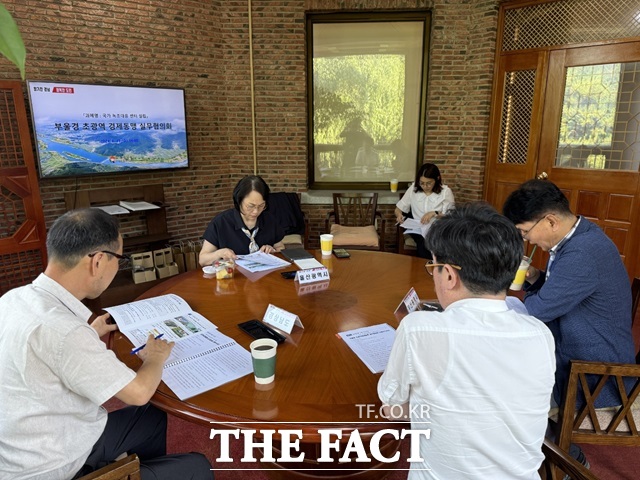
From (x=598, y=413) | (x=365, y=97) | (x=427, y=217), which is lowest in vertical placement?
(x=598, y=413)

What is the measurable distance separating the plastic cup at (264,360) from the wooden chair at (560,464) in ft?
2.49

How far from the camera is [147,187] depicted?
Answer: 14.2ft

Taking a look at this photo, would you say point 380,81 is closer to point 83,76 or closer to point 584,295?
point 83,76

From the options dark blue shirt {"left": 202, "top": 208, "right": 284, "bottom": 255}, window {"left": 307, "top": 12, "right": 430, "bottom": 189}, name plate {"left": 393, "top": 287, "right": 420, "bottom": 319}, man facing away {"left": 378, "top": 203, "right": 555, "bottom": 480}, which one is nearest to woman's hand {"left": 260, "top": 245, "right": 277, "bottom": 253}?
dark blue shirt {"left": 202, "top": 208, "right": 284, "bottom": 255}

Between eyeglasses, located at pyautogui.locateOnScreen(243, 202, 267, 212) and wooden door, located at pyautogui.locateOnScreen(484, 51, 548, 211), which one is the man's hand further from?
wooden door, located at pyautogui.locateOnScreen(484, 51, 548, 211)

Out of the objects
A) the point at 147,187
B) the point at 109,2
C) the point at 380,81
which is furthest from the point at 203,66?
the point at 380,81

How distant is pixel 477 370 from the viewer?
0.93 metres

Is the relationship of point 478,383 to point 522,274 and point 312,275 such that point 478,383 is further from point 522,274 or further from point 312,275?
point 312,275

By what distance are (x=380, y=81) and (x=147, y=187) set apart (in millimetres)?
2778

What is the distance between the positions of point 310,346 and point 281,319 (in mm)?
168

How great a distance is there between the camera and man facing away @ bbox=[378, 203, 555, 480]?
3.09ft

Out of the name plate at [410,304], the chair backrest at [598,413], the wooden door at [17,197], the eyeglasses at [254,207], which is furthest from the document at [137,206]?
the chair backrest at [598,413]

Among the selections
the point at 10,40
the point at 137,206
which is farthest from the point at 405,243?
the point at 10,40

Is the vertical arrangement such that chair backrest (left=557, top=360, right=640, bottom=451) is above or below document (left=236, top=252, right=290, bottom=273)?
below
